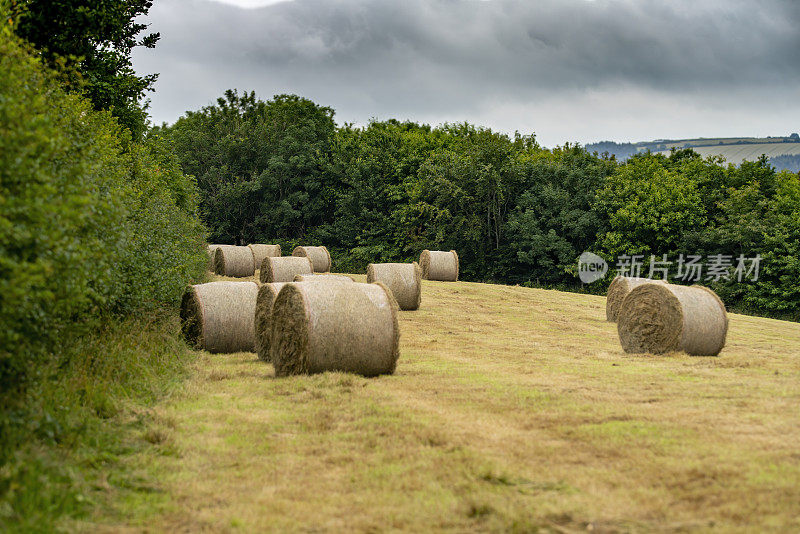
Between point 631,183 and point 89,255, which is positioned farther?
point 631,183

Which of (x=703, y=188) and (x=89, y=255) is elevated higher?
(x=703, y=188)

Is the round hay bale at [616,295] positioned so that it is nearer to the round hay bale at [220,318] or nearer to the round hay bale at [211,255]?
the round hay bale at [220,318]

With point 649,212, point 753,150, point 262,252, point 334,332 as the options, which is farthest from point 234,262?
point 753,150

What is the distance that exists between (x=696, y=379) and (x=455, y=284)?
944 inches

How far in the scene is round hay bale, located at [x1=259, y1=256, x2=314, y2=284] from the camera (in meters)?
28.1

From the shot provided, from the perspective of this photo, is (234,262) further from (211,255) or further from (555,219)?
(555,219)

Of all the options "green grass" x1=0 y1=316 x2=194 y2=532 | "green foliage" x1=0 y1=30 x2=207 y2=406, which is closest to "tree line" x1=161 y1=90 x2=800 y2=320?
"green grass" x1=0 y1=316 x2=194 y2=532

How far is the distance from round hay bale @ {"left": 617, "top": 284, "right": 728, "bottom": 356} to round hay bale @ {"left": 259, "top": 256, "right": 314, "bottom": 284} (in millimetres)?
15500

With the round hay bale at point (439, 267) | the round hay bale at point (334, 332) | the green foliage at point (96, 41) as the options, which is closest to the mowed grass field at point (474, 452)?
the round hay bale at point (334, 332)

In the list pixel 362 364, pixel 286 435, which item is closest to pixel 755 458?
pixel 286 435

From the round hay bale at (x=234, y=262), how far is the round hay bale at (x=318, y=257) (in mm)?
2509

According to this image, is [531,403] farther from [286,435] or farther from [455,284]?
[455,284]

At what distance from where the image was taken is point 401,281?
2386 cm

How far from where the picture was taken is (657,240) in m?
50.1
